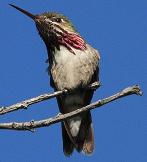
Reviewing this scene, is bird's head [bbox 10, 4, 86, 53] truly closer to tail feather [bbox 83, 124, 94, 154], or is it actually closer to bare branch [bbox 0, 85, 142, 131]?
tail feather [bbox 83, 124, 94, 154]

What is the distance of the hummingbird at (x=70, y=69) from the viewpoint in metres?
9.00

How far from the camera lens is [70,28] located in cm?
1005

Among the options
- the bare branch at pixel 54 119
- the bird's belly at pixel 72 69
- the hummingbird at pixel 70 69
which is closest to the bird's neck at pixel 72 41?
the hummingbird at pixel 70 69

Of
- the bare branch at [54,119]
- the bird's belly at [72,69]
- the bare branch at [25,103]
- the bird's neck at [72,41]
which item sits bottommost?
the bare branch at [54,119]

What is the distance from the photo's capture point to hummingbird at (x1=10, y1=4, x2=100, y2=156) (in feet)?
29.5

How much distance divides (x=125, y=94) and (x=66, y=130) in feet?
13.6

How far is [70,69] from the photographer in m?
8.96

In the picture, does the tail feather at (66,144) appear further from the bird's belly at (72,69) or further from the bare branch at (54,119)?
the bare branch at (54,119)

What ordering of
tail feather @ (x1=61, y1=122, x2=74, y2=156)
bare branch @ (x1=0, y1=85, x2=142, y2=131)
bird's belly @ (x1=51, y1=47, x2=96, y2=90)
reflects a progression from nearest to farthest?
bare branch @ (x1=0, y1=85, x2=142, y2=131)
bird's belly @ (x1=51, y1=47, x2=96, y2=90)
tail feather @ (x1=61, y1=122, x2=74, y2=156)

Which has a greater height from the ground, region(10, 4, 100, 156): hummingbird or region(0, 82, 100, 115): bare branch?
region(10, 4, 100, 156): hummingbird

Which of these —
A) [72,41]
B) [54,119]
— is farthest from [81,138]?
[54,119]

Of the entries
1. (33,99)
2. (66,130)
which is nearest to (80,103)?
(66,130)

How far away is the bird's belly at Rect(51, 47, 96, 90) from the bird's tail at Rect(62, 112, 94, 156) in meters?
0.95

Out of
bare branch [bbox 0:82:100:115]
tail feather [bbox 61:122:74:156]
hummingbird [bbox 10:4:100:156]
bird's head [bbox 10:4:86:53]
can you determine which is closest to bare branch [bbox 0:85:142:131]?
bare branch [bbox 0:82:100:115]
